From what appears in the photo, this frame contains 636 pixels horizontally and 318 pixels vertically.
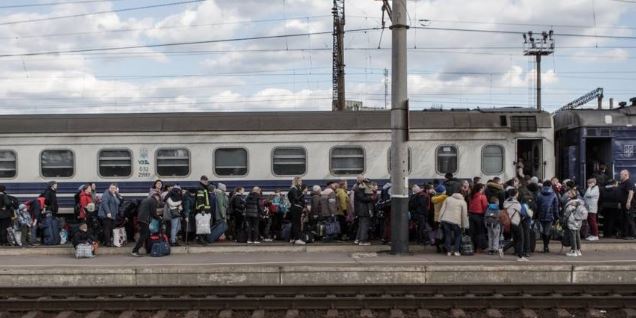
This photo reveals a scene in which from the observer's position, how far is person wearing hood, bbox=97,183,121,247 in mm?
16781

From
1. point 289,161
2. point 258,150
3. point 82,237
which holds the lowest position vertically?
point 82,237

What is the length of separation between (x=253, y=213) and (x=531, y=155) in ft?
29.0

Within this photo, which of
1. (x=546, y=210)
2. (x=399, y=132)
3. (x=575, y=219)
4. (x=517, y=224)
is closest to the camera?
(x=517, y=224)

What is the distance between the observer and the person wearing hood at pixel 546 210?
52.5ft

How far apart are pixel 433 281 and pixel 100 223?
8664mm

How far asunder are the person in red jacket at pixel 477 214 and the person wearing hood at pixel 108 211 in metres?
8.63

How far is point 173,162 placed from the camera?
2028cm

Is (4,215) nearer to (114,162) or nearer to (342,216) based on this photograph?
(114,162)

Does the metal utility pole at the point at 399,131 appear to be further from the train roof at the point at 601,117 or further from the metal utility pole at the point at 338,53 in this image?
the metal utility pole at the point at 338,53

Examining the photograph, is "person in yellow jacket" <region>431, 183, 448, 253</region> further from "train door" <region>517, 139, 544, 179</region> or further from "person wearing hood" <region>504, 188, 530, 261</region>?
"train door" <region>517, 139, 544, 179</region>

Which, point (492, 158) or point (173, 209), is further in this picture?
point (492, 158)

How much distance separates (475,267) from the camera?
13484 millimetres

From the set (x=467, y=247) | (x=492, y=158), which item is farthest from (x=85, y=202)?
(x=492, y=158)

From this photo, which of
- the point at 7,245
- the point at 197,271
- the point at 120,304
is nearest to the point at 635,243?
the point at 197,271
